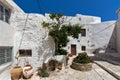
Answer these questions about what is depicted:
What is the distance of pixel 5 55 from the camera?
781cm

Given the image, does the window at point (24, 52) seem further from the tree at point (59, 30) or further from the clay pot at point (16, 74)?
the tree at point (59, 30)

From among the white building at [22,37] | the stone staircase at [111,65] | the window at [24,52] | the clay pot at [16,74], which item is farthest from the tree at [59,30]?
the clay pot at [16,74]

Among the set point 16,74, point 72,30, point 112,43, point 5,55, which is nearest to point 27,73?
point 16,74

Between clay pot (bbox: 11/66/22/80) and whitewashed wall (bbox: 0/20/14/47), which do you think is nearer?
whitewashed wall (bbox: 0/20/14/47)

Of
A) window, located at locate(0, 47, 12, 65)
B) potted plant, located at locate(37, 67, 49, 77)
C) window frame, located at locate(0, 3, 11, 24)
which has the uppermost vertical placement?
window frame, located at locate(0, 3, 11, 24)

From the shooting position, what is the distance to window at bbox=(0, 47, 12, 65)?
A: 7350 millimetres

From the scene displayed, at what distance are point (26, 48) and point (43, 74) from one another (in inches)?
86.9

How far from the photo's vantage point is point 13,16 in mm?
9109

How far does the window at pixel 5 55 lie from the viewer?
24.1 feet

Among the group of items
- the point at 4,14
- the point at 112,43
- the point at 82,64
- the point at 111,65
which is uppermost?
the point at 4,14

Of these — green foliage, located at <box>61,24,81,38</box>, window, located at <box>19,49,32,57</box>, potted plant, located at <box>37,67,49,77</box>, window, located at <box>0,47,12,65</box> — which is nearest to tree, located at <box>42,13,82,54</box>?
green foliage, located at <box>61,24,81,38</box>

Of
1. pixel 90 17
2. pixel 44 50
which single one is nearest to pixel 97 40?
pixel 90 17

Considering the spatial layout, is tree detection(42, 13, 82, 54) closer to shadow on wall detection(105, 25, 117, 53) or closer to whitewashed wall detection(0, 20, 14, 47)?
whitewashed wall detection(0, 20, 14, 47)

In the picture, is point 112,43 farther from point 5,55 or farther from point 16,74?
point 5,55
